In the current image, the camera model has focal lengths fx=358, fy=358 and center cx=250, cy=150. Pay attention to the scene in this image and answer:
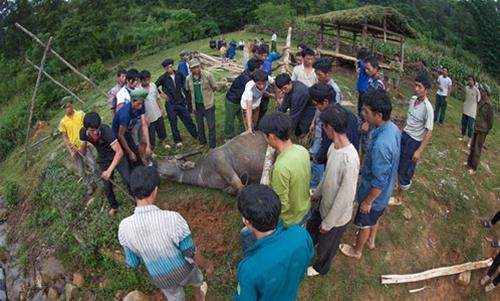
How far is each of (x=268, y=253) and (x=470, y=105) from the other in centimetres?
855

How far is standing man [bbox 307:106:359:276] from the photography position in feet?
11.3

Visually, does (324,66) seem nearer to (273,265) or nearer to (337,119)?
(337,119)

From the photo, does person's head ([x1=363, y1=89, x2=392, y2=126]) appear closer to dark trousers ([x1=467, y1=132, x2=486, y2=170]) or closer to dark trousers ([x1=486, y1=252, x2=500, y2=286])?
dark trousers ([x1=486, y1=252, x2=500, y2=286])

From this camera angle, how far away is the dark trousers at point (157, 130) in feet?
22.5

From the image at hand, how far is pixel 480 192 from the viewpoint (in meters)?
7.10

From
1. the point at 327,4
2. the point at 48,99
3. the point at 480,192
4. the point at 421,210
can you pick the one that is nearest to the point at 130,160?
the point at 421,210

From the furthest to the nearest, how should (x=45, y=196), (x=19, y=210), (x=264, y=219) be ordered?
1. (x=19, y=210)
2. (x=45, y=196)
3. (x=264, y=219)

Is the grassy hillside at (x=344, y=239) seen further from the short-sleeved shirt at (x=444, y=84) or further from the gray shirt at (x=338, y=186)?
the short-sleeved shirt at (x=444, y=84)

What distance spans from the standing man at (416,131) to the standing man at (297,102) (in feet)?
5.09

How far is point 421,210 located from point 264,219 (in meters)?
4.73

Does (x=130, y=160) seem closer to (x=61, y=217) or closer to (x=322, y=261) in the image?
(x=61, y=217)

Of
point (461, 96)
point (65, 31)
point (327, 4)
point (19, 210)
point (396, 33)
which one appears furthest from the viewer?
point (327, 4)

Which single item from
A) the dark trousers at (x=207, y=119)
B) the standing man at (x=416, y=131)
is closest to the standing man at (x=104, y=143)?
the dark trousers at (x=207, y=119)

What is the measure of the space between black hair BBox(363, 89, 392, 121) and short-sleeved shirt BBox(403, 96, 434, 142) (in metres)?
1.99
